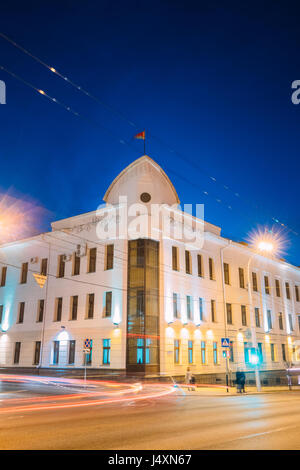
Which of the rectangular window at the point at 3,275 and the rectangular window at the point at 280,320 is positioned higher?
the rectangular window at the point at 3,275

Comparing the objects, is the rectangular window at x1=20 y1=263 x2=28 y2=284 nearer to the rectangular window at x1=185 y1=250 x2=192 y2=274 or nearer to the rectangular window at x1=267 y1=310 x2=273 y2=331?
the rectangular window at x1=185 y1=250 x2=192 y2=274

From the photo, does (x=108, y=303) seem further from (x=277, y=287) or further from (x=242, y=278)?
(x=277, y=287)

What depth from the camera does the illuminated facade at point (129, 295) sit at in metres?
30.6

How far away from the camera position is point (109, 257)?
109 feet

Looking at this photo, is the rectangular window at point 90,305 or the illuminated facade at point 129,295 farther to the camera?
the rectangular window at point 90,305

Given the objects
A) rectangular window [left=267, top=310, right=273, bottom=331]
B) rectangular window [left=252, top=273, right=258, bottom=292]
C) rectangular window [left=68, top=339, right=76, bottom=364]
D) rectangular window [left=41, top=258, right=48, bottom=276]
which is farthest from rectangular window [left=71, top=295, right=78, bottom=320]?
rectangular window [left=267, top=310, right=273, bottom=331]

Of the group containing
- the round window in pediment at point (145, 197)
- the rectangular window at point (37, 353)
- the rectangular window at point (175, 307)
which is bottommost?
the rectangular window at point (37, 353)

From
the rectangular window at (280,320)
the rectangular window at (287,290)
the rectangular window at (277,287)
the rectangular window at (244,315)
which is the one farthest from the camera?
the rectangular window at (287,290)

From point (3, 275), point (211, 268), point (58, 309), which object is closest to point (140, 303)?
point (58, 309)

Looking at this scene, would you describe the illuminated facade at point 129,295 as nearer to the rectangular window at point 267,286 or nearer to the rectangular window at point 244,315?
the rectangular window at point 244,315

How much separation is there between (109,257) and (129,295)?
4001 mm

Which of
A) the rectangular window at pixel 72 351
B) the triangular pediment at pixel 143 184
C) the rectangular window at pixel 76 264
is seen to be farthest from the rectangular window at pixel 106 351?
the triangular pediment at pixel 143 184

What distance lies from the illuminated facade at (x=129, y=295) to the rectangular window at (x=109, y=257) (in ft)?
0.30
